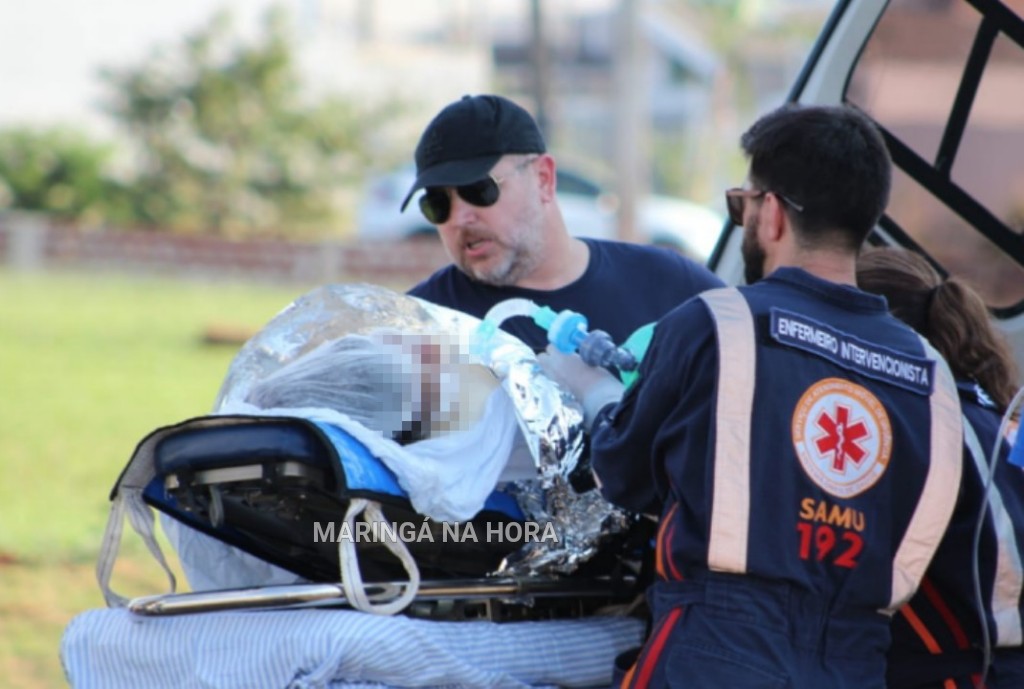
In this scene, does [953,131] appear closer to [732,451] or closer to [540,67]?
[732,451]

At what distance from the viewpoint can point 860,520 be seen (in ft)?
8.58

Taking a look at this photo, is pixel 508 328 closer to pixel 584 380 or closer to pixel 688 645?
pixel 584 380

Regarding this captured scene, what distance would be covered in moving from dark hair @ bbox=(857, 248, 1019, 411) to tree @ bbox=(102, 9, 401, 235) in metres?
22.8

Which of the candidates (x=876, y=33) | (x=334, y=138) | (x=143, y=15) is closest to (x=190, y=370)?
(x=876, y=33)

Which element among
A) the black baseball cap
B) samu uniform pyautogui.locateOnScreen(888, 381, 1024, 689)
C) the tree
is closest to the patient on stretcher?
the black baseball cap

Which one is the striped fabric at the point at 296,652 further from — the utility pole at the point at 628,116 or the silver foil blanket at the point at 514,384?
the utility pole at the point at 628,116

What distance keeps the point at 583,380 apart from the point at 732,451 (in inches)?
26.4

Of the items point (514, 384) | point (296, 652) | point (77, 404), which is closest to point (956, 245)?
point (514, 384)

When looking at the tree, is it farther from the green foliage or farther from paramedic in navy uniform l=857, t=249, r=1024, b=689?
paramedic in navy uniform l=857, t=249, r=1024, b=689

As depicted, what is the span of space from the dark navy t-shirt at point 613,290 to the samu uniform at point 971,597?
103cm

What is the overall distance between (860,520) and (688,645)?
0.35m

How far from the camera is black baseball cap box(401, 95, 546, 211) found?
3629 millimetres

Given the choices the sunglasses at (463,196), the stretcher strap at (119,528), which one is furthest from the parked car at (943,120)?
the stretcher strap at (119,528)

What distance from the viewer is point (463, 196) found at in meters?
3.67
